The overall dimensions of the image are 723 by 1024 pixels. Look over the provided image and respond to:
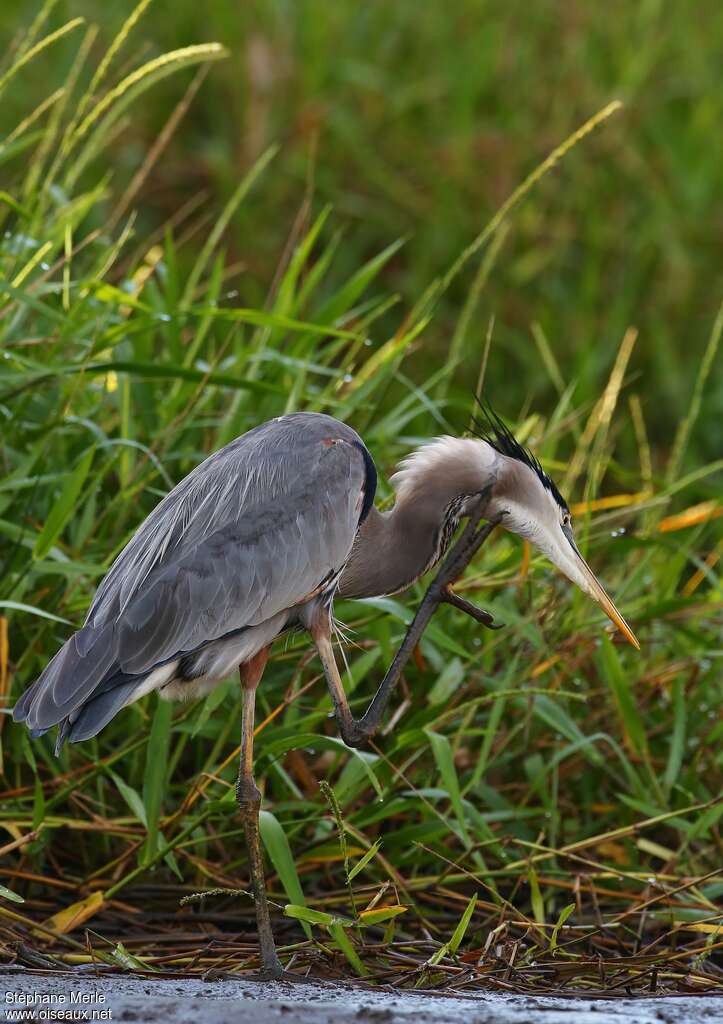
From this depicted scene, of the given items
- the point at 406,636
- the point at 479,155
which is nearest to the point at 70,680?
the point at 406,636

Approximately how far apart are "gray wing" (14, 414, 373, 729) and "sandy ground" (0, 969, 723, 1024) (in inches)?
24.7

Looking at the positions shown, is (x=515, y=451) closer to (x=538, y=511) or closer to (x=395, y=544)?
(x=538, y=511)

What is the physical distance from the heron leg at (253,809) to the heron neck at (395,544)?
272 mm

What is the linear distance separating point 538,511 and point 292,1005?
4.02 feet

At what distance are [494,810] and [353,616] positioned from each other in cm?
55

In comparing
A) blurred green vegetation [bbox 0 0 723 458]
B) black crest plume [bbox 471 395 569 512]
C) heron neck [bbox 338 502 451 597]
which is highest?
black crest plume [bbox 471 395 569 512]

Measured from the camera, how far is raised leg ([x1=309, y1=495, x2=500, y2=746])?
3039mm

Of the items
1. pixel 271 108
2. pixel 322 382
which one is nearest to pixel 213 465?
pixel 322 382

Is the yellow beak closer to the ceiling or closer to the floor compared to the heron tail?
closer to the floor

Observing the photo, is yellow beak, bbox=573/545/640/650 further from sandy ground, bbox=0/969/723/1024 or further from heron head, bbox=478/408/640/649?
sandy ground, bbox=0/969/723/1024

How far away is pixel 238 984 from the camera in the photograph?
2.61 metres

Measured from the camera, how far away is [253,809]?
2.93 meters

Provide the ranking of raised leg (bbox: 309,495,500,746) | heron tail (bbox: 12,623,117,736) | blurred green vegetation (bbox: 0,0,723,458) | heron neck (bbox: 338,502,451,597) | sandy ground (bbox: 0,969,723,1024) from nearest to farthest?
sandy ground (bbox: 0,969,723,1024), heron tail (bbox: 12,623,117,736), raised leg (bbox: 309,495,500,746), heron neck (bbox: 338,502,451,597), blurred green vegetation (bbox: 0,0,723,458)

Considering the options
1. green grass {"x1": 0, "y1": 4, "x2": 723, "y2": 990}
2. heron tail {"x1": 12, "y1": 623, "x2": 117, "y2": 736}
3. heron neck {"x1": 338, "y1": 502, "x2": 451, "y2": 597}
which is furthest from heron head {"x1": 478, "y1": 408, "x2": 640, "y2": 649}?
heron tail {"x1": 12, "y1": 623, "x2": 117, "y2": 736}
